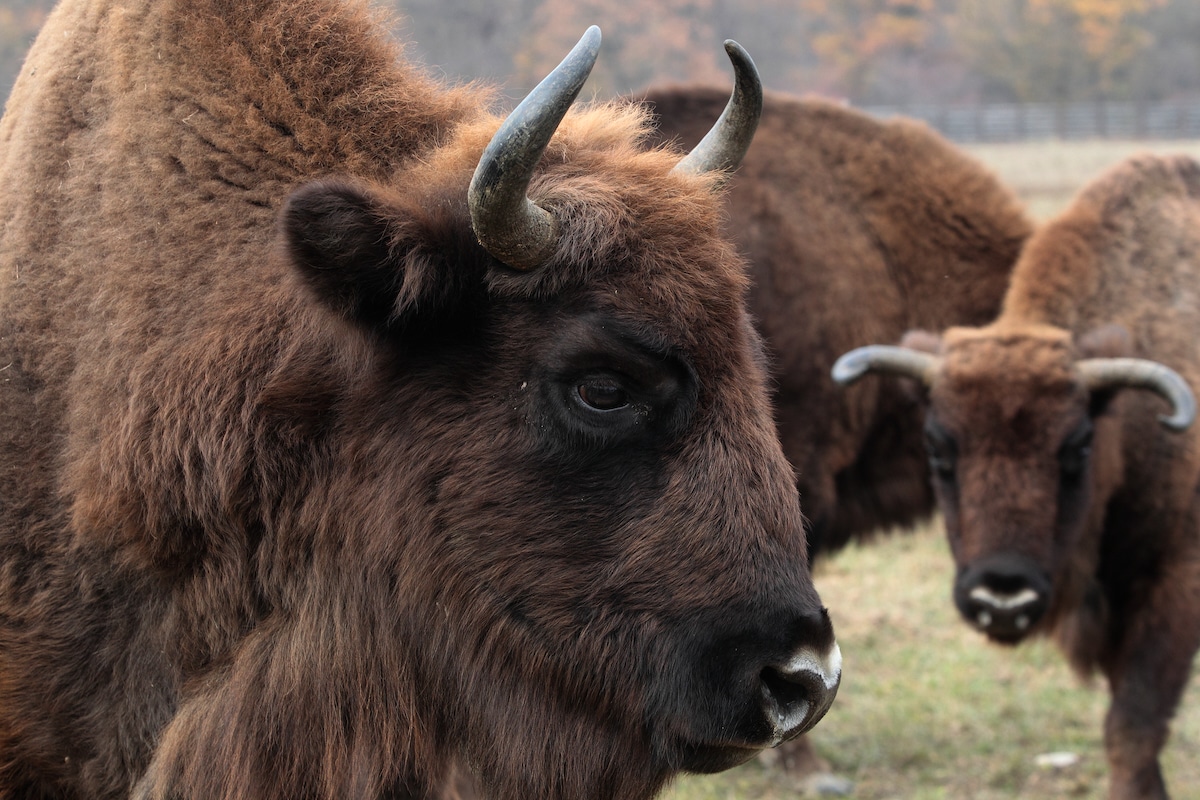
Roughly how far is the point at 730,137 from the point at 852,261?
4.51 metres

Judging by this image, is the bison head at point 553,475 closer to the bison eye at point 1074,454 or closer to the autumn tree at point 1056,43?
the bison eye at point 1074,454

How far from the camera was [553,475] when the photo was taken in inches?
101

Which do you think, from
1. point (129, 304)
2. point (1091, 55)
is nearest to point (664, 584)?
point (129, 304)

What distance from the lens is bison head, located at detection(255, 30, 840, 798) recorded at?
2.50m

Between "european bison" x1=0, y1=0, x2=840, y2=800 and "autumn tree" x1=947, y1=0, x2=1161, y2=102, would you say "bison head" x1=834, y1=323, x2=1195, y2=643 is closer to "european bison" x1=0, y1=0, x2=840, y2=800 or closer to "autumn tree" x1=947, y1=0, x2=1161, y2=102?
"european bison" x1=0, y1=0, x2=840, y2=800

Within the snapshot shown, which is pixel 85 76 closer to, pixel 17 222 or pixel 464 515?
pixel 17 222

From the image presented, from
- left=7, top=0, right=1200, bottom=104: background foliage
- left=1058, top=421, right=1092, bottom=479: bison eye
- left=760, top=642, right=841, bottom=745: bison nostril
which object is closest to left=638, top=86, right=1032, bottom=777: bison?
left=1058, top=421, right=1092, bottom=479: bison eye

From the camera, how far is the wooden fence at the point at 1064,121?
35312mm

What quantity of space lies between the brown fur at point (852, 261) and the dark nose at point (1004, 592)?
133 centimetres

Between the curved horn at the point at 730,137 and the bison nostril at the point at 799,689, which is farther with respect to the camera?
the curved horn at the point at 730,137

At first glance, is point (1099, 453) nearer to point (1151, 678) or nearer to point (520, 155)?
point (1151, 678)

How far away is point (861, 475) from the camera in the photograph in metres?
7.62

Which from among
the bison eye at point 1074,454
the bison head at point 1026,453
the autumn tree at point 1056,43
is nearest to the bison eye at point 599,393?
the bison head at point 1026,453

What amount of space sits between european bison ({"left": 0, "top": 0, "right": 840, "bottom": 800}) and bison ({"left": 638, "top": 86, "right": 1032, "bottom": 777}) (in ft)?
13.9
